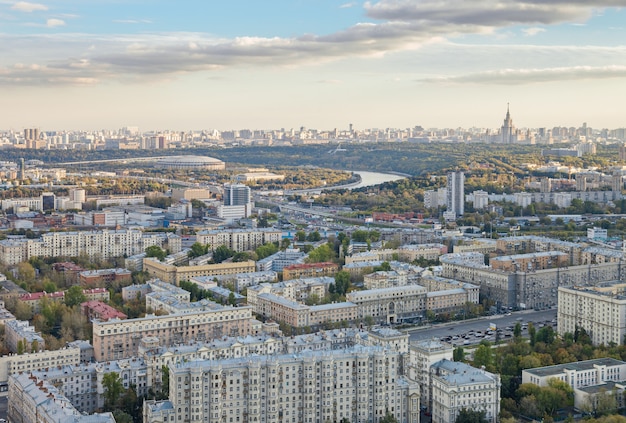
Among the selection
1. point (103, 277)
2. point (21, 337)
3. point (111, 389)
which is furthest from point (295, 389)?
point (103, 277)

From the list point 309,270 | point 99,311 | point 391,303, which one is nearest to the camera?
point 99,311

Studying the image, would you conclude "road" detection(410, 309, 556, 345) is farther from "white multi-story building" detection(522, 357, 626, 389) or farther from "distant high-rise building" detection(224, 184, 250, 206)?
"distant high-rise building" detection(224, 184, 250, 206)

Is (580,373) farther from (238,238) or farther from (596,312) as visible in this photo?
(238,238)

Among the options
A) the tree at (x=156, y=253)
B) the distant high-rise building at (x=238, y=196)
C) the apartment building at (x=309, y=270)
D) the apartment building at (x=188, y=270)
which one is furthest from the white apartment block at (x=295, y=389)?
the distant high-rise building at (x=238, y=196)

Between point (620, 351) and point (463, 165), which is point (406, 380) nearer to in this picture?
point (620, 351)

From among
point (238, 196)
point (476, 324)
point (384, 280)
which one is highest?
point (238, 196)
